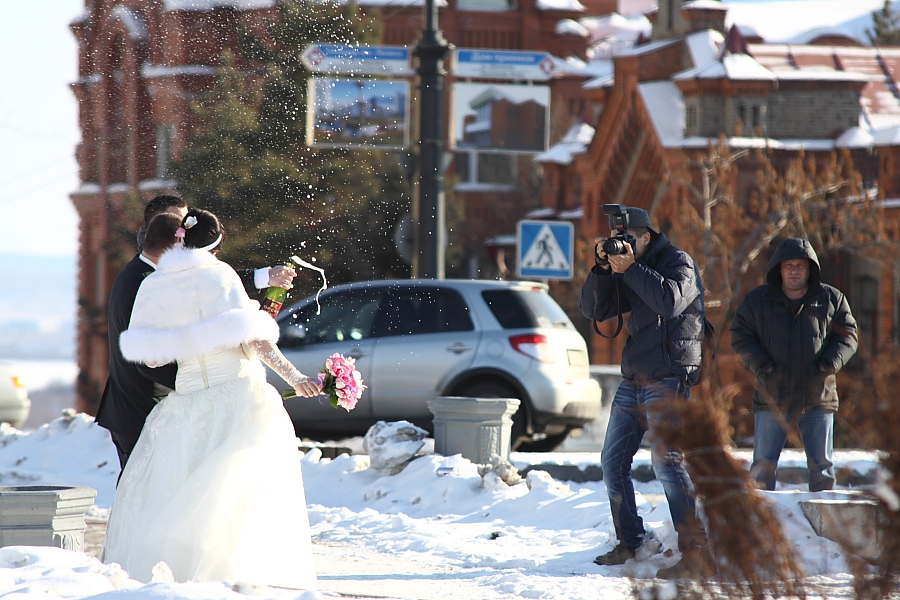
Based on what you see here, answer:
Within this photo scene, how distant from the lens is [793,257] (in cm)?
720

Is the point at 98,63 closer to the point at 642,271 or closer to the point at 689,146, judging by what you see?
the point at 689,146

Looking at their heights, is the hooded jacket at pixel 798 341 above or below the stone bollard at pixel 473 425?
above

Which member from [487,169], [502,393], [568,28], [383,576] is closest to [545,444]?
[502,393]

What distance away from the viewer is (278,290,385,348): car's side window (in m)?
11.2

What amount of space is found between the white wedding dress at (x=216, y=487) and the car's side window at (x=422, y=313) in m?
6.19

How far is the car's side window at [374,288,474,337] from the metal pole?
1.15 feet

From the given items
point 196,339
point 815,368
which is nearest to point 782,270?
point 815,368

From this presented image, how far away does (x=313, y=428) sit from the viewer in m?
11.3

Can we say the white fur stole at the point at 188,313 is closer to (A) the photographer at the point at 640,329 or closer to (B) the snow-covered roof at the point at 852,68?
(A) the photographer at the point at 640,329

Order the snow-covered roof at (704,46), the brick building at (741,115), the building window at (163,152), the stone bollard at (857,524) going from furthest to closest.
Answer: the snow-covered roof at (704,46) < the brick building at (741,115) < the building window at (163,152) < the stone bollard at (857,524)

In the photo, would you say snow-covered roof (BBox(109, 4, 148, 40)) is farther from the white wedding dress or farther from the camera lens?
the white wedding dress

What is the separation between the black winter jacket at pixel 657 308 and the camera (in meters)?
5.75

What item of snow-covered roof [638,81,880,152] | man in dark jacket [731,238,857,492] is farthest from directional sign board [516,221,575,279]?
snow-covered roof [638,81,880,152]

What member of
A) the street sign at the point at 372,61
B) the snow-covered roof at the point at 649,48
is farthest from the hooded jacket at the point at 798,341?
the snow-covered roof at the point at 649,48
